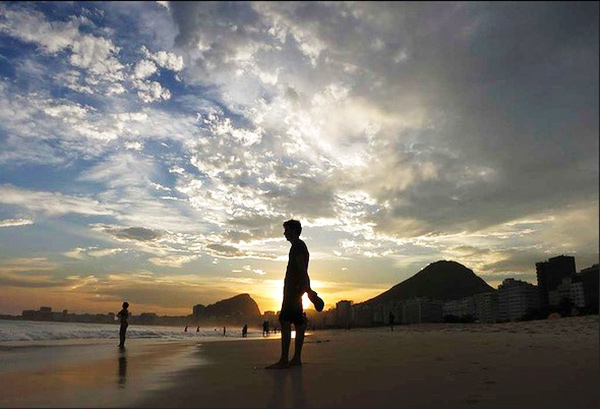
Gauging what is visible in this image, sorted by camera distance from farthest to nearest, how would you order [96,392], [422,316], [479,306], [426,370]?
[479,306], [422,316], [426,370], [96,392]

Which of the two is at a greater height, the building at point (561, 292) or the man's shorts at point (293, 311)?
the building at point (561, 292)

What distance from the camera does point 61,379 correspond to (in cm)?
450

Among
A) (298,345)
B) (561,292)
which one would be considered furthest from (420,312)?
(298,345)

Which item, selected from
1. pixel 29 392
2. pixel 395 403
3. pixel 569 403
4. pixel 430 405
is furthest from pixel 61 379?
pixel 569 403

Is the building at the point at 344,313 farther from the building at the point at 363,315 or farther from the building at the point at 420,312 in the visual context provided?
the building at the point at 420,312

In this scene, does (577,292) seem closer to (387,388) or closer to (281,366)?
(281,366)

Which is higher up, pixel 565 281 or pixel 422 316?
pixel 565 281

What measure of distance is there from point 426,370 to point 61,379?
4.46 metres

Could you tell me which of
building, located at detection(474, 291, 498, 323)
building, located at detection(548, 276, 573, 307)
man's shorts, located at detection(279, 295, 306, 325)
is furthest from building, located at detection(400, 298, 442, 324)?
man's shorts, located at detection(279, 295, 306, 325)

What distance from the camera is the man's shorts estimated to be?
20.1 ft

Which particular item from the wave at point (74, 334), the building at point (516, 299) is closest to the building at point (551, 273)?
the building at point (516, 299)

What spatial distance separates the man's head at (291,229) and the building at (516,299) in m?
149

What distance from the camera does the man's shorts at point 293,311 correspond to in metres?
6.12

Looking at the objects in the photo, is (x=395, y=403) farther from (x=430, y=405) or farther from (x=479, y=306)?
(x=479, y=306)
